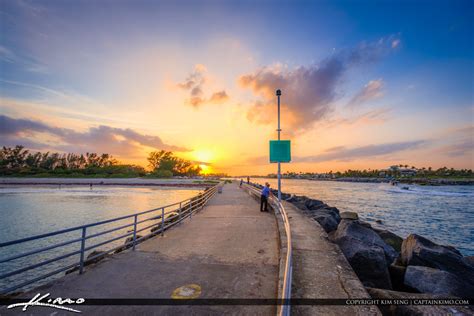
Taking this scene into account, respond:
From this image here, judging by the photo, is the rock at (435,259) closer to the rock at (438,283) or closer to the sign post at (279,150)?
the rock at (438,283)

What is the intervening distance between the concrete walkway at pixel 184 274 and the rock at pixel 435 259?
451 centimetres

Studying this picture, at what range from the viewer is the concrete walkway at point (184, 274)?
11.8ft

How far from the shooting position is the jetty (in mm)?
3570

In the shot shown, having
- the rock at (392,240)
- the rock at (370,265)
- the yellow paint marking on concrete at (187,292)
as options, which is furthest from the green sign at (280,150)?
the yellow paint marking on concrete at (187,292)

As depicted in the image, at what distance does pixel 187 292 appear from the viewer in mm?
4078

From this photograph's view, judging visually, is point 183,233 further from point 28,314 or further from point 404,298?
point 404,298

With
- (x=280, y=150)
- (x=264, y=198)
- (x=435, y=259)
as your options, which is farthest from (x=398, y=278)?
(x=280, y=150)

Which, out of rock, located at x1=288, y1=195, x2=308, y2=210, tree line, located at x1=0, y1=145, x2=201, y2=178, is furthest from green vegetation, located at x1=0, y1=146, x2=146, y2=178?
rock, located at x1=288, y1=195, x2=308, y2=210

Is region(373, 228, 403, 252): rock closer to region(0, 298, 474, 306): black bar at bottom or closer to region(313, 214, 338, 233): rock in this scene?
region(313, 214, 338, 233): rock

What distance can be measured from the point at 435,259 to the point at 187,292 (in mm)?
7687

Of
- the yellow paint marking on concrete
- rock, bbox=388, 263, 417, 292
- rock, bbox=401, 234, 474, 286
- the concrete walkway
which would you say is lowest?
rock, bbox=388, 263, 417, 292

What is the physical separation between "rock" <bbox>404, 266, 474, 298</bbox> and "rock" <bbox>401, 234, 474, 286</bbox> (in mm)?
1570

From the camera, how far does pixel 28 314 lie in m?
3.51

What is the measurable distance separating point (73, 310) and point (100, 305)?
0.40 metres
